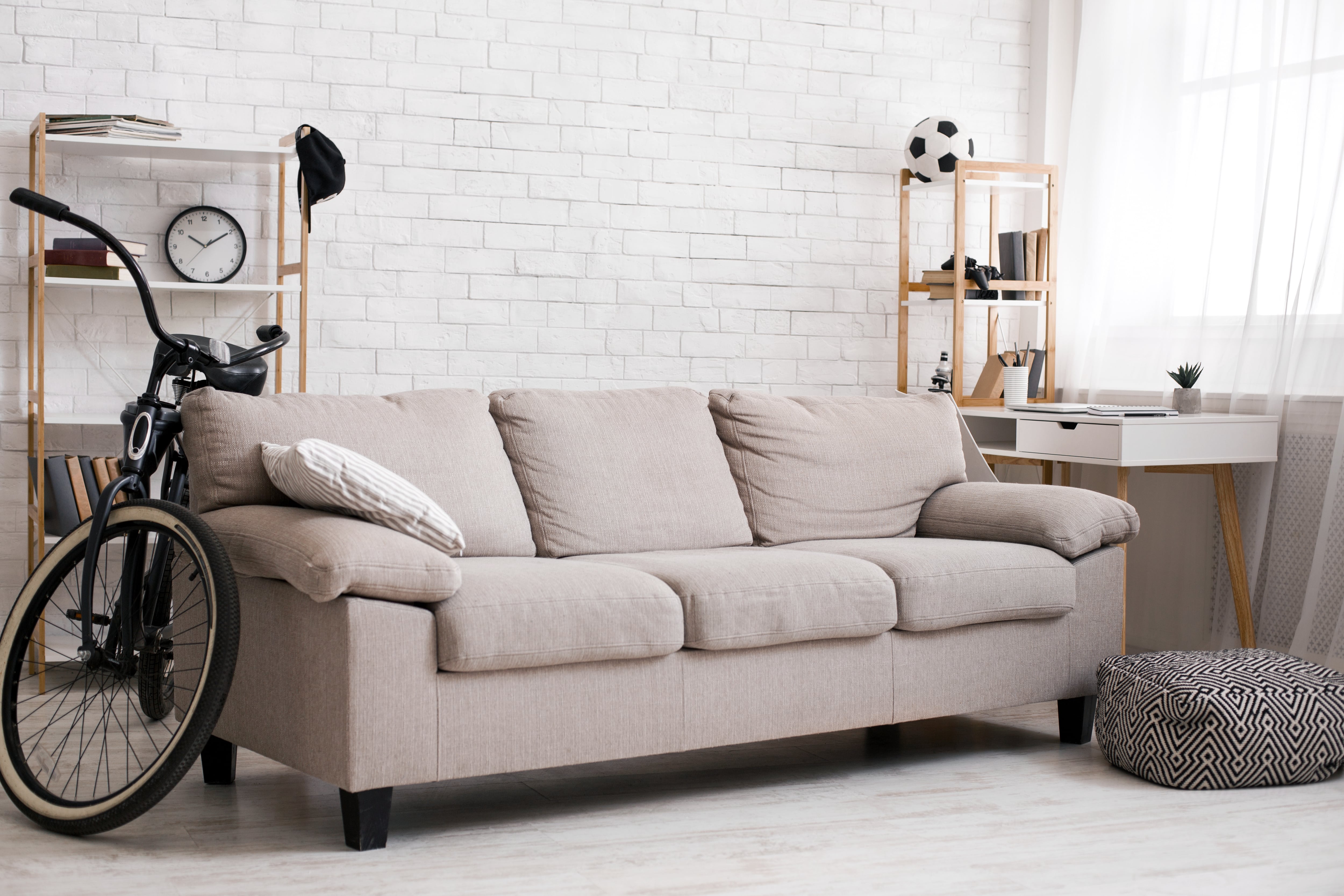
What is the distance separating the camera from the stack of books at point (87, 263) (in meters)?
3.73

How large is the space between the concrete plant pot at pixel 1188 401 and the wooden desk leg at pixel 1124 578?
0.81 feet

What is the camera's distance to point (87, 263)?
3.74m

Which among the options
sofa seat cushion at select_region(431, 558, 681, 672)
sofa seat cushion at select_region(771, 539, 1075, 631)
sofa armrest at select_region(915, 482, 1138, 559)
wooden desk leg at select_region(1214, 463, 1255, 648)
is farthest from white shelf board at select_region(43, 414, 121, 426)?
wooden desk leg at select_region(1214, 463, 1255, 648)

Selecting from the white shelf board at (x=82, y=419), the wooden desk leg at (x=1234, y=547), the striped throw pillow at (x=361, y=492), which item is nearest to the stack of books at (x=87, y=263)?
the white shelf board at (x=82, y=419)

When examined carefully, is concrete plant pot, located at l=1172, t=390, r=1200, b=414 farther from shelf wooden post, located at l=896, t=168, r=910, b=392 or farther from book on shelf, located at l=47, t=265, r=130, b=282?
book on shelf, located at l=47, t=265, r=130, b=282

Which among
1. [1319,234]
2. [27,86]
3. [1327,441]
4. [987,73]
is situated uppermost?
[987,73]

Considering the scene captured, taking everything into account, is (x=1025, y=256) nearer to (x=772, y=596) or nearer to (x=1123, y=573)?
(x=1123, y=573)

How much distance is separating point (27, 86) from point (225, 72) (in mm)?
569

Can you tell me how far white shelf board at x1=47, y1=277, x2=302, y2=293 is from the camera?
3729 mm

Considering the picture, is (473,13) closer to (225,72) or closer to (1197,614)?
(225,72)

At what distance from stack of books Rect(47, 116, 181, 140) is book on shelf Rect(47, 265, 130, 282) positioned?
363 millimetres

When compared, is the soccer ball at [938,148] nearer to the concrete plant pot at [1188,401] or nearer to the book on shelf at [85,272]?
the concrete plant pot at [1188,401]

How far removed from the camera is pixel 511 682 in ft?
8.16

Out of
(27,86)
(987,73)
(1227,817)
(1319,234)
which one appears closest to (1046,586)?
(1227,817)
